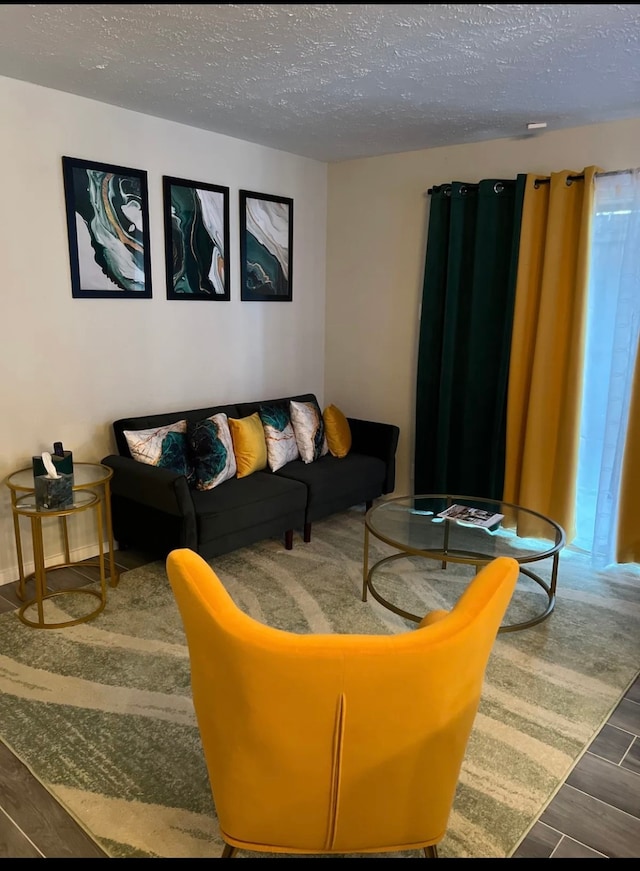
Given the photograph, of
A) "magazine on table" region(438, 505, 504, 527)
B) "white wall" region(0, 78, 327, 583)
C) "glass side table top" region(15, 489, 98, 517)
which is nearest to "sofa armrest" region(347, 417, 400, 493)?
"white wall" region(0, 78, 327, 583)

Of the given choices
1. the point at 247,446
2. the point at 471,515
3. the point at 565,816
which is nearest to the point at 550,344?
the point at 471,515

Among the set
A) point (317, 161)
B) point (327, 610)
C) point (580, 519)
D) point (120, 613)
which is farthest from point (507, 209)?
point (120, 613)

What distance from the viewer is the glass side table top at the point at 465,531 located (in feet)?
9.94

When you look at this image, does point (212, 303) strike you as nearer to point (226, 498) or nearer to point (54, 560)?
point (226, 498)

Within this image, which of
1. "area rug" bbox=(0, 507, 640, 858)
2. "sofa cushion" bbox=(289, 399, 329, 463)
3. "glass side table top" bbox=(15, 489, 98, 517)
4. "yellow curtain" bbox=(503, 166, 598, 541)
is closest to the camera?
"area rug" bbox=(0, 507, 640, 858)

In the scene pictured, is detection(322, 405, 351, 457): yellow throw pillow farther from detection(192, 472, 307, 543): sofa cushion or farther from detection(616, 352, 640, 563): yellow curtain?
detection(616, 352, 640, 563): yellow curtain

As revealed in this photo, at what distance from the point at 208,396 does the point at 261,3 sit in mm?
2421

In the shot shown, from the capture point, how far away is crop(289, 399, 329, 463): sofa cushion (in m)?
4.04

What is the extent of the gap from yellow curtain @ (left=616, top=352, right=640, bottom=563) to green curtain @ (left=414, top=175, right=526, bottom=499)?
0.73m

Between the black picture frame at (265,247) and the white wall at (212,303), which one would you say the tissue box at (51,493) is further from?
the black picture frame at (265,247)

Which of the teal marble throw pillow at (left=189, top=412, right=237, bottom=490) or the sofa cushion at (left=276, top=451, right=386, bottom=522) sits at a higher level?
the teal marble throw pillow at (left=189, top=412, right=237, bottom=490)

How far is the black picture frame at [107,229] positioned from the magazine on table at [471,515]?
2135 millimetres

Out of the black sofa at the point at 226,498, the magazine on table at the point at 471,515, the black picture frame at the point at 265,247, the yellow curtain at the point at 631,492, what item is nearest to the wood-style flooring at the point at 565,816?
the magazine on table at the point at 471,515

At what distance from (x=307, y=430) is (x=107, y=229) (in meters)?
1.68
